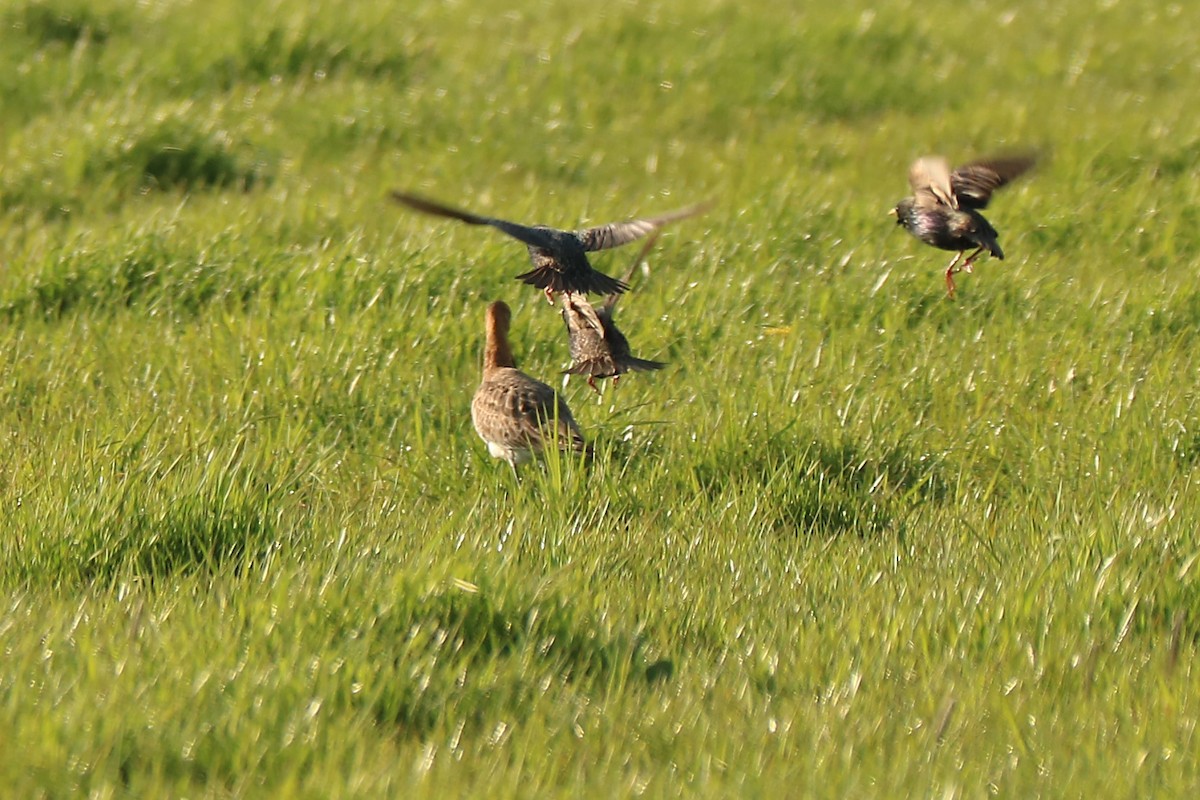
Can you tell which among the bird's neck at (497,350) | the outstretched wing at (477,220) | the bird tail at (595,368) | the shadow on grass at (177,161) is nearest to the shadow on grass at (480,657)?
the outstretched wing at (477,220)

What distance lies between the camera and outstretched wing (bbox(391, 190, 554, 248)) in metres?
5.26

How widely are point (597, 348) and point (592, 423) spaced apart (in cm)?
28

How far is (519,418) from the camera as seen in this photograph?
575 cm

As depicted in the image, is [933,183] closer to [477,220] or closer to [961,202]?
[961,202]

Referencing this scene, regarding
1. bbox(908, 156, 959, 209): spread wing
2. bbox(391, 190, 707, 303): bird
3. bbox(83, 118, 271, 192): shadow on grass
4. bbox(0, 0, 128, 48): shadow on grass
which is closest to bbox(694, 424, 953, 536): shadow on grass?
bbox(391, 190, 707, 303): bird

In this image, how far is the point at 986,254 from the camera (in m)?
7.84

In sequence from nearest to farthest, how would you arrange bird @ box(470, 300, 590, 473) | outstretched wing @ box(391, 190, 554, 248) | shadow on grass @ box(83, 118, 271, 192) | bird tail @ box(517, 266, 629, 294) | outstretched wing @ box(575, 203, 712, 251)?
outstretched wing @ box(391, 190, 554, 248) → bird @ box(470, 300, 590, 473) → bird tail @ box(517, 266, 629, 294) → outstretched wing @ box(575, 203, 712, 251) → shadow on grass @ box(83, 118, 271, 192)

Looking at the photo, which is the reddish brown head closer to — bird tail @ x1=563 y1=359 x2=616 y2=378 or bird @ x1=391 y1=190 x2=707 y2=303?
bird @ x1=391 y1=190 x2=707 y2=303

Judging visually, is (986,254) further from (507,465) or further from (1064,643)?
(1064,643)

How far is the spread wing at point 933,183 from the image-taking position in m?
6.46

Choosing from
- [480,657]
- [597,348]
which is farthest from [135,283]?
[480,657]

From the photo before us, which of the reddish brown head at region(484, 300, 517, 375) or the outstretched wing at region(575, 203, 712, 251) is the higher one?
the outstretched wing at region(575, 203, 712, 251)

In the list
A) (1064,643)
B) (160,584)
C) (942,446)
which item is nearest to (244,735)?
(160,584)

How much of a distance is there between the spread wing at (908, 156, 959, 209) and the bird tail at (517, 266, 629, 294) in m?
1.34
